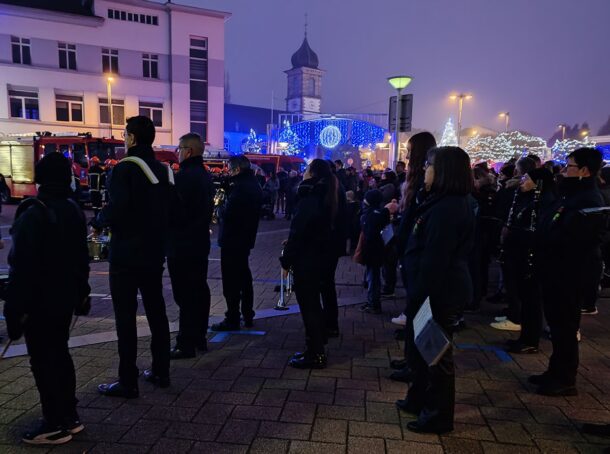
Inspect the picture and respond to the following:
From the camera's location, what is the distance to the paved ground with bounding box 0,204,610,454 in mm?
3037

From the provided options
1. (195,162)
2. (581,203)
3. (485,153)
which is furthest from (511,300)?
(485,153)

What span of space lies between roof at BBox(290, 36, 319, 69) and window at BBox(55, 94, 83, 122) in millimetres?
78132

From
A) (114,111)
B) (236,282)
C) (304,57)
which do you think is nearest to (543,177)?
(236,282)

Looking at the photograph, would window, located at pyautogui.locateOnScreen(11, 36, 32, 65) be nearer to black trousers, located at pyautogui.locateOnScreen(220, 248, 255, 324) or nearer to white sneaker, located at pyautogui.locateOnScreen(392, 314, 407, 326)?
black trousers, located at pyautogui.locateOnScreen(220, 248, 255, 324)

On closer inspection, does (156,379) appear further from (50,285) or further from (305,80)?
(305,80)

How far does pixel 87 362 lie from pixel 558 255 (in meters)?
4.35

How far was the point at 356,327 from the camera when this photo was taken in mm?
5488

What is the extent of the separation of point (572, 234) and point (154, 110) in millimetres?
34598

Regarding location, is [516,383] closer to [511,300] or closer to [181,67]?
[511,300]

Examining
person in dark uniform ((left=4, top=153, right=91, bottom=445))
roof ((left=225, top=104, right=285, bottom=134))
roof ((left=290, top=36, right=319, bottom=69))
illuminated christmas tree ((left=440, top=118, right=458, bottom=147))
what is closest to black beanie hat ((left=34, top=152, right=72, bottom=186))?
person in dark uniform ((left=4, top=153, right=91, bottom=445))

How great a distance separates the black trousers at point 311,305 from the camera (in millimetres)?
4168

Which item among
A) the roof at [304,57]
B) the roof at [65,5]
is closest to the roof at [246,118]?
the roof at [304,57]

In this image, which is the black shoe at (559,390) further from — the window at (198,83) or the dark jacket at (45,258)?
the window at (198,83)

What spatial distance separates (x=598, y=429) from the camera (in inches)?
124
